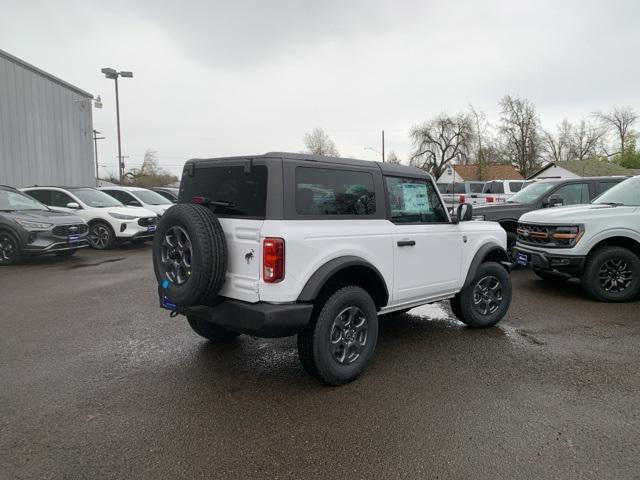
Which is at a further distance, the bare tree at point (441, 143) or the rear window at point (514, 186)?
the bare tree at point (441, 143)

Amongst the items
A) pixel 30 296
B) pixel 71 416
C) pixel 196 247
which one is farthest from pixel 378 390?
pixel 30 296

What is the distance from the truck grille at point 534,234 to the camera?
6887 millimetres

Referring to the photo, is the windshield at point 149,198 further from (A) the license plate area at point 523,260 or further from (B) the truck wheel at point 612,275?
(B) the truck wheel at point 612,275

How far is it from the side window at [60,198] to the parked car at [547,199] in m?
10.7

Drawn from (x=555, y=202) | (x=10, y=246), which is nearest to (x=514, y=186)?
(x=555, y=202)

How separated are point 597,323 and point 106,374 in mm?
5468

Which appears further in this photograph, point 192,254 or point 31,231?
point 31,231

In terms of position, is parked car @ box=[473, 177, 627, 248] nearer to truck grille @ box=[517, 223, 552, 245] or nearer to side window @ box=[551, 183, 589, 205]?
side window @ box=[551, 183, 589, 205]

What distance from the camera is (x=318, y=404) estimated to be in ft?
11.2

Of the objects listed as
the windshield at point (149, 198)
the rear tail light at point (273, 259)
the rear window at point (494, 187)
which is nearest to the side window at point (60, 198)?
the windshield at point (149, 198)

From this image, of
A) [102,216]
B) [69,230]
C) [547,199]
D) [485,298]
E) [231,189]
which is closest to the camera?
[231,189]

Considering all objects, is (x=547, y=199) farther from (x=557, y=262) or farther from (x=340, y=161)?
(x=340, y=161)

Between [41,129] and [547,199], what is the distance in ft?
62.0

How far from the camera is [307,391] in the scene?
366 centimetres
